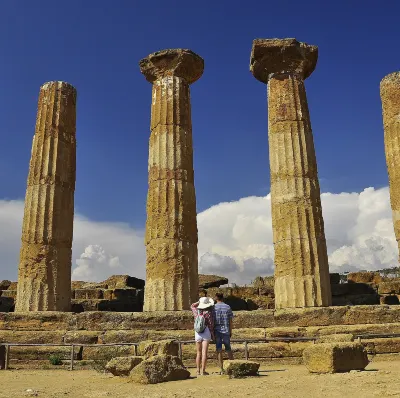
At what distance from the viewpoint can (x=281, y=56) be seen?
1711 cm

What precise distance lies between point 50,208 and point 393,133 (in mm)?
12912

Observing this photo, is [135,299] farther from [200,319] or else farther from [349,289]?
[200,319]

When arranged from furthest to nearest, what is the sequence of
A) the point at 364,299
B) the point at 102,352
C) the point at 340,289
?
the point at 340,289 → the point at 364,299 → the point at 102,352

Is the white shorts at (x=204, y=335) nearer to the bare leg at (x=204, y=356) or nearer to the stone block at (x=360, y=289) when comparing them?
the bare leg at (x=204, y=356)

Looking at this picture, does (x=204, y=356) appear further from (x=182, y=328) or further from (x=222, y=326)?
(x=182, y=328)

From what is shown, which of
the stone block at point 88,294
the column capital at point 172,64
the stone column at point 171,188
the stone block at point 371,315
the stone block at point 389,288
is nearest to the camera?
the stone block at point 371,315

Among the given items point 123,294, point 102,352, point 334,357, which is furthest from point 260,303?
point 334,357

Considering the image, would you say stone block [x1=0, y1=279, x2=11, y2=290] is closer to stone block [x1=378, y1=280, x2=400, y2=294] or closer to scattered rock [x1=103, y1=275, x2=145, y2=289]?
scattered rock [x1=103, y1=275, x2=145, y2=289]

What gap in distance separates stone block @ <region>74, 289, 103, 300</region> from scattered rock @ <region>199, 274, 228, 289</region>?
5259mm

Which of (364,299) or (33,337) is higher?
(364,299)

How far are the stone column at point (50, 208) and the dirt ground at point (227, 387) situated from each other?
627cm

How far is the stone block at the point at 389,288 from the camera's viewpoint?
67.0ft

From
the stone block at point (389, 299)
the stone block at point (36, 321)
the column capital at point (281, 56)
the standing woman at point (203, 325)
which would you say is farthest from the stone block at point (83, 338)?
the stone block at point (389, 299)

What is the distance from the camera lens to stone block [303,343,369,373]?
840 cm
